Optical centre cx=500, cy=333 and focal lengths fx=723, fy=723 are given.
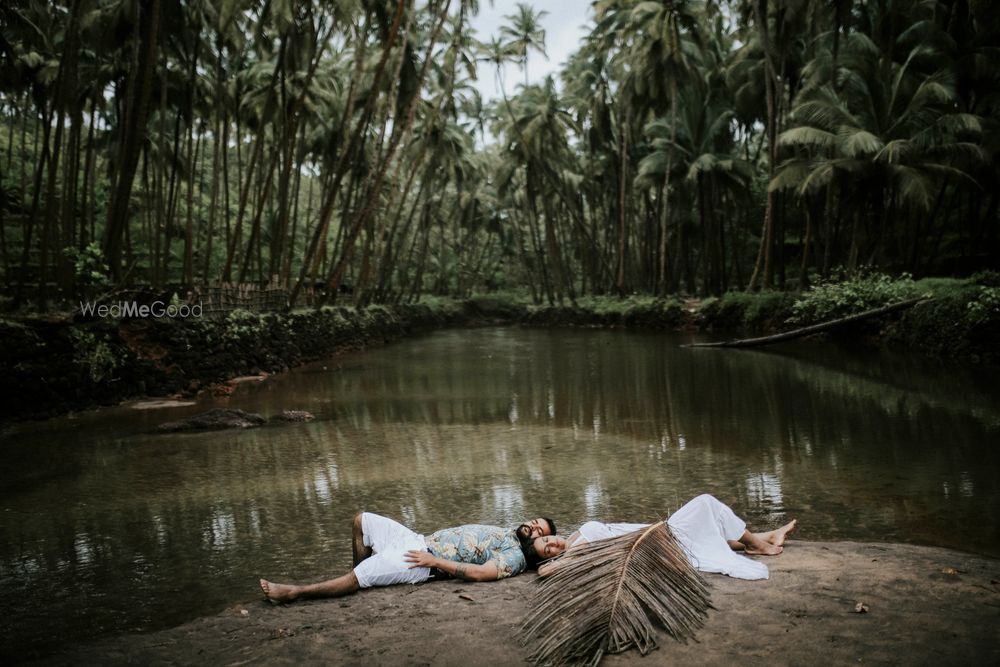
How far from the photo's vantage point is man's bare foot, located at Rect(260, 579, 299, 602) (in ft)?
12.1

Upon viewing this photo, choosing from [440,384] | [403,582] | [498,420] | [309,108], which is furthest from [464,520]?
[309,108]

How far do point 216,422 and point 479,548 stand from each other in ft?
20.5

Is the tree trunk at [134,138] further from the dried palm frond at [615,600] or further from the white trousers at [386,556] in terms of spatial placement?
the dried palm frond at [615,600]

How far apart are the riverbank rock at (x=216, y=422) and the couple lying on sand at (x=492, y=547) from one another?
5.81 meters

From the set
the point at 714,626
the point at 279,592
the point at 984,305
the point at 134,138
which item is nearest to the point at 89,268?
the point at 134,138

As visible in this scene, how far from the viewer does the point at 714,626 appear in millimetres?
3084

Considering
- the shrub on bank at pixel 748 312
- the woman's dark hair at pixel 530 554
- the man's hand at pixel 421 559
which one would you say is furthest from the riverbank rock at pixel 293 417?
the shrub on bank at pixel 748 312

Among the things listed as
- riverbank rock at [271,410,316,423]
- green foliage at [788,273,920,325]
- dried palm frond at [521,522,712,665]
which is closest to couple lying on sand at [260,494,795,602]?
dried palm frond at [521,522,712,665]

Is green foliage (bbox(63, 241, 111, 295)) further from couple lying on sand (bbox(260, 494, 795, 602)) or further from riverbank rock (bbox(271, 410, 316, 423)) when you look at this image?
couple lying on sand (bbox(260, 494, 795, 602))

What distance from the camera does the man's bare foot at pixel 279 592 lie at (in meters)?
3.68

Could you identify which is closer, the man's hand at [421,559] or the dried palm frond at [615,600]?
the dried palm frond at [615,600]

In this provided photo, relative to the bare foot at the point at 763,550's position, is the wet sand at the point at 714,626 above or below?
above

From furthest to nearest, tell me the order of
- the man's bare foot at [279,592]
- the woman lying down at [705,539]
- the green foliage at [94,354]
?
the green foliage at [94,354], the woman lying down at [705,539], the man's bare foot at [279,592]

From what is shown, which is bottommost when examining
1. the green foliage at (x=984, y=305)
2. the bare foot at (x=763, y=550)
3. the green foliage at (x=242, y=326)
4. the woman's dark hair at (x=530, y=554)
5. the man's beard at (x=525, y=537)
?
the bare foot at (x=763, y=550)
